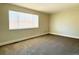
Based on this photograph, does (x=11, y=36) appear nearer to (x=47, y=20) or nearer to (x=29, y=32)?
(x=29, y=32)

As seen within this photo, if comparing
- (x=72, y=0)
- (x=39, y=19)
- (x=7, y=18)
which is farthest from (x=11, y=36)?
(x=72, y=0)

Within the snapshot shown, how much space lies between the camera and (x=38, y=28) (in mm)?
5133

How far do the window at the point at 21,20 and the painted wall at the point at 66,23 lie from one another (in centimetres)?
121

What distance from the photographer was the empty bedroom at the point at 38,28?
2867mm

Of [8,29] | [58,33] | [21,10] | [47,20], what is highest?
[21,10]

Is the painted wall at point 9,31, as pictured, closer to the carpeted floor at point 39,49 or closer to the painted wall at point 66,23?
the carpeted floor at point 39,49

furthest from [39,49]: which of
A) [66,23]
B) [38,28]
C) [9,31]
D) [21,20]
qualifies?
[66,23]

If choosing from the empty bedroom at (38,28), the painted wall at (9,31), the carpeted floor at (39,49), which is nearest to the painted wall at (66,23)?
the empty bedroom at (38,28)

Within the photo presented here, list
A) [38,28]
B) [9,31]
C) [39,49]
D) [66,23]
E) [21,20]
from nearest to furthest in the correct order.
Result: 1. [39,49]
2. [9,31]
3. [21,20]
4. [66,23]
5. [38,28]

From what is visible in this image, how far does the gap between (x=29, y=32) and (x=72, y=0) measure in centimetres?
321

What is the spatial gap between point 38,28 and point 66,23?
1.68 metres

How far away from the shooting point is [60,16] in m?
5.02

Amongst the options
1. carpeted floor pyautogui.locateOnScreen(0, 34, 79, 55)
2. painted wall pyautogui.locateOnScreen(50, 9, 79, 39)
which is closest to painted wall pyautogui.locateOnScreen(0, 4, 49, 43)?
carpeted floor pyautogui.locateOnScreen(0, 34, 79, 55)

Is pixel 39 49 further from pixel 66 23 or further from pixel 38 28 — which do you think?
pixel 66 23
